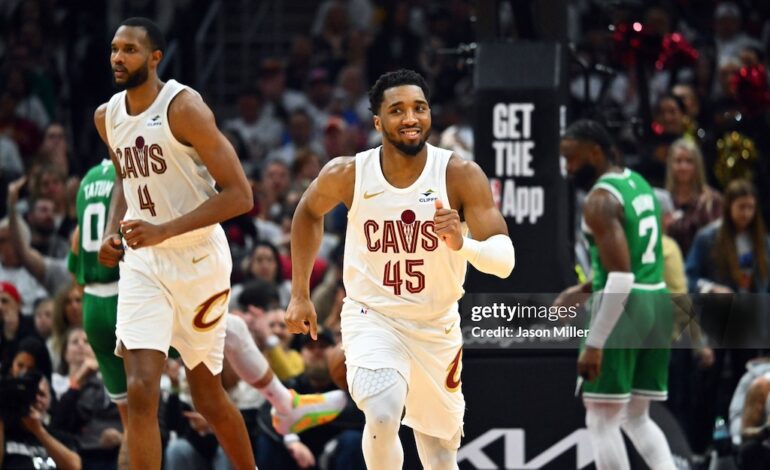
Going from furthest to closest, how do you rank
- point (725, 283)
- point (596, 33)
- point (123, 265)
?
point (596, 33) → point (725, 283) → point (123, 265)

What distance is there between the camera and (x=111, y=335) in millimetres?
9250

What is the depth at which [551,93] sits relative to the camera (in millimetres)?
9805

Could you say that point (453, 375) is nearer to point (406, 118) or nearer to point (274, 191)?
point (406, 118)

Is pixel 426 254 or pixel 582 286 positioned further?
pixel 582 286

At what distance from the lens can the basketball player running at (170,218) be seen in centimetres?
794

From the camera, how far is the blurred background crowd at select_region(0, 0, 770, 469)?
1059 centimetres

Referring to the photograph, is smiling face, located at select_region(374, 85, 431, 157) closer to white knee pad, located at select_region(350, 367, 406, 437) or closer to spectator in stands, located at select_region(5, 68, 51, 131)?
white knee pad, located at select_region(350, 367, 406, 437)

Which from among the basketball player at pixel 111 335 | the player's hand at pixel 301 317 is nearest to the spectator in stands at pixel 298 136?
the basketball player at pixel 111 335

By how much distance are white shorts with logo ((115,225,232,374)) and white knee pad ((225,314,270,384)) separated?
2.77 ft

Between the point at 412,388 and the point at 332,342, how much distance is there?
323 centimetres

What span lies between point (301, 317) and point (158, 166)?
1.12m

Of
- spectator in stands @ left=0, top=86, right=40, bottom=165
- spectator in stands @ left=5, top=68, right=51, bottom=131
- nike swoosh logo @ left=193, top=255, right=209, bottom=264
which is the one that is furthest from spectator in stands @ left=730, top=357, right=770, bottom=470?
spectator in stands @ left=5, top=68, right=51, bottom=131

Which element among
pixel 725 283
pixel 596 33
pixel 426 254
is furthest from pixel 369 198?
pixel 596 33

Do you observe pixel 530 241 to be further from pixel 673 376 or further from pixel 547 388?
pixel 673 376
